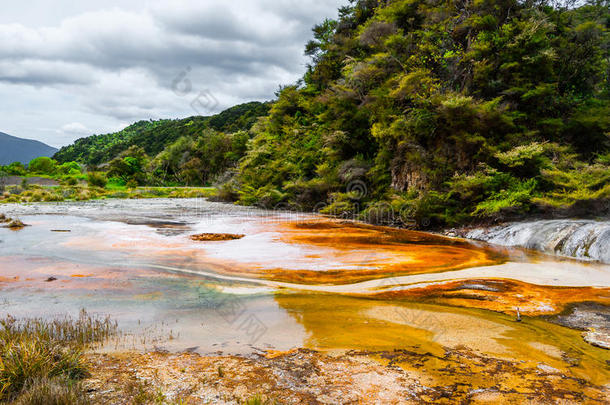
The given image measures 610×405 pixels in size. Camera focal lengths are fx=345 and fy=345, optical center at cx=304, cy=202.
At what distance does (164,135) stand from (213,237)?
66396mm

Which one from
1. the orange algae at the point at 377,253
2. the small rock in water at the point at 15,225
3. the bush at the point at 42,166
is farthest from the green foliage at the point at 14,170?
the orange algae at the point at 377,253

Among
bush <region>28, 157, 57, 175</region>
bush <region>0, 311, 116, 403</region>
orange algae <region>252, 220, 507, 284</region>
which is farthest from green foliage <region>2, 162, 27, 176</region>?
bush <region>0, 311, 116, 403</region>

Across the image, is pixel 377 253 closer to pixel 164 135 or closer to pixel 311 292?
pixel 311 292

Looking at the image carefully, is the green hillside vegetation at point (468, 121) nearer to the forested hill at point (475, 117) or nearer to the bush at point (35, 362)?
the forested hill at point (475, 117)

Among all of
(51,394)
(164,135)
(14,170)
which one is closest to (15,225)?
(51,394)

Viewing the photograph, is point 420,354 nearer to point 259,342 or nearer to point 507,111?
point 259,342

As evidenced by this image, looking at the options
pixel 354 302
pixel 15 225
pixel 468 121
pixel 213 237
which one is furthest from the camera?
pixel 468 121

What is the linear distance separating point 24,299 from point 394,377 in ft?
17.2

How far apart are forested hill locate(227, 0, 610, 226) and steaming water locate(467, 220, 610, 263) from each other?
785 millimetres

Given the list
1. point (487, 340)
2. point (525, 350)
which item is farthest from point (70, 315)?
point (525, 350)

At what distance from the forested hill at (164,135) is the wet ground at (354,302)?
48721 millimetres

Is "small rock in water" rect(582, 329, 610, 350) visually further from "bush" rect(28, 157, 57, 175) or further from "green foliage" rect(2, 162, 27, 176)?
"bush" rect(28, 157, 57, 175)

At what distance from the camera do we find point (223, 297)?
543 cm

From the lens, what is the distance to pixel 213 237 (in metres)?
11.3
